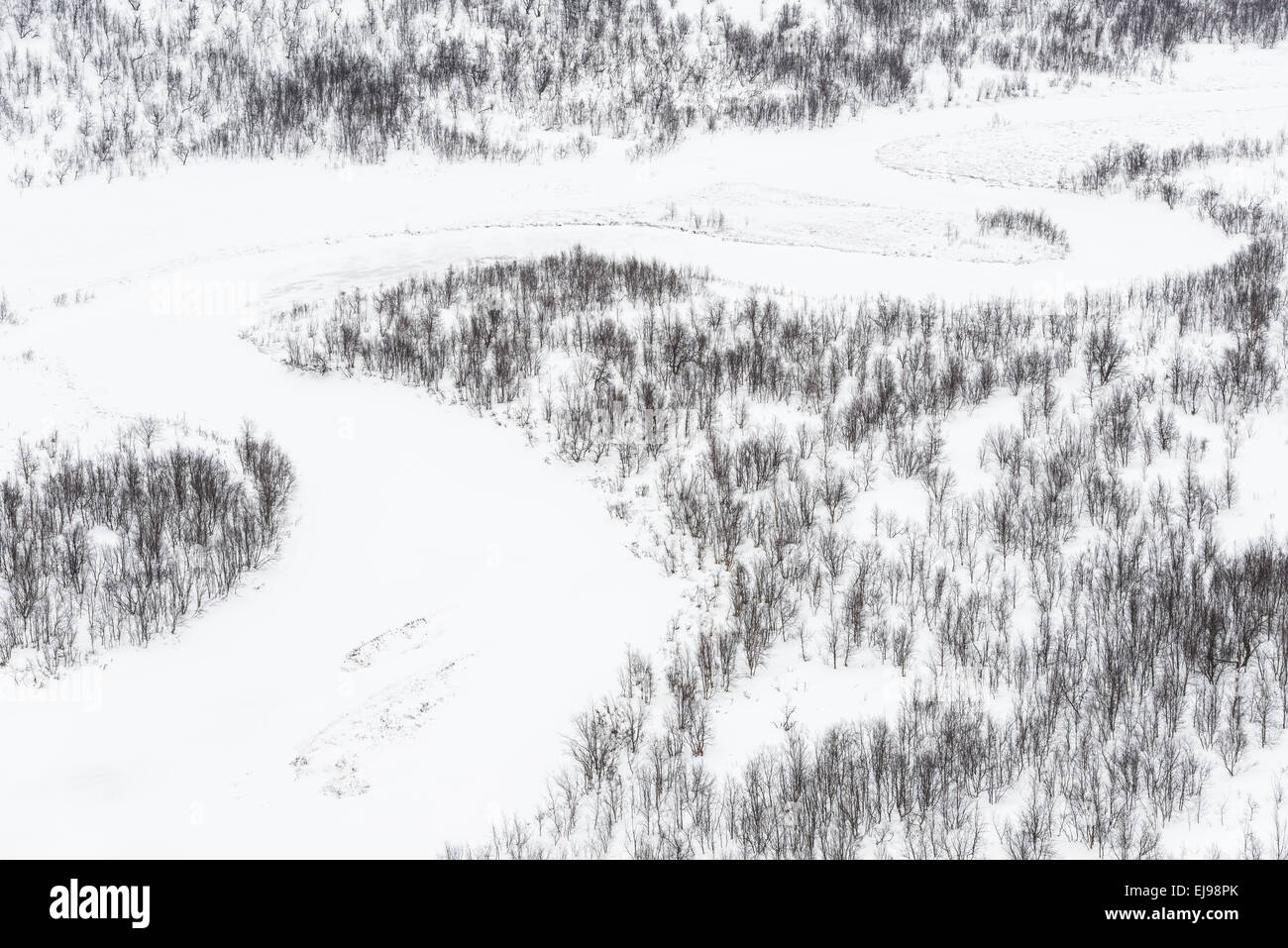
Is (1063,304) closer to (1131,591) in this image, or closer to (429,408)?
(1131,591)

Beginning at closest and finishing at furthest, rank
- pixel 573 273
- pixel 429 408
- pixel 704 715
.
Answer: pixel 704 715
pixel 429 408
pixel 573 273

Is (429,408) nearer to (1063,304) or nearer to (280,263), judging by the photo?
(280,263)

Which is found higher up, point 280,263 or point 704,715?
point 280,263

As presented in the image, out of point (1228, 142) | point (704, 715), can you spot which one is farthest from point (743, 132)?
point (704, 715)

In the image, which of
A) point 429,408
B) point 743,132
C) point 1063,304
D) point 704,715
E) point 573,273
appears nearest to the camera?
point 704,715

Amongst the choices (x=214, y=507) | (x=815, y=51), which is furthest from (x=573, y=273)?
(x=815, y=51)

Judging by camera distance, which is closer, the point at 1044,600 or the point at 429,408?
the point at 1044,600
